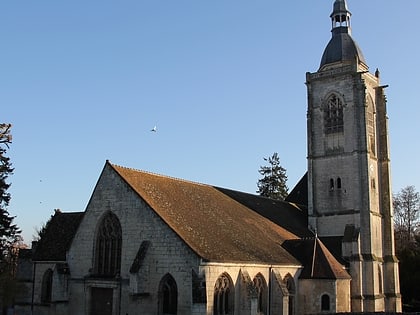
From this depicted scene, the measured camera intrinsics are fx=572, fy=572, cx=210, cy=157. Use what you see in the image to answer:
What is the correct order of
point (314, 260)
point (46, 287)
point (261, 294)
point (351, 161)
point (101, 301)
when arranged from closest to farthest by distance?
point (101, 301) → point (261, 294) → point (314, 260) → point (46, 287) → point (351, 161)

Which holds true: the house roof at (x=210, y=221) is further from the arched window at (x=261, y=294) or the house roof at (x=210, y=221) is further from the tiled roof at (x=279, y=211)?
the tiled roof at (x=279, y=211)

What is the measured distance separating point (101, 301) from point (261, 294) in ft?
28.9

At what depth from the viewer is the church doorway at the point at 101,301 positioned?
30.5 m

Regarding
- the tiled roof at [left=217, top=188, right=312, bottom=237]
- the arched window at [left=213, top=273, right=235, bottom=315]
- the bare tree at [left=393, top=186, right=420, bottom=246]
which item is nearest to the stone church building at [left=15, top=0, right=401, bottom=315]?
the arched window at [left=213, top=273, right=235, bottom=315]

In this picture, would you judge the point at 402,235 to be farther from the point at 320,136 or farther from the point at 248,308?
the point at 248,308

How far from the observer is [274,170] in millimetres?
77438

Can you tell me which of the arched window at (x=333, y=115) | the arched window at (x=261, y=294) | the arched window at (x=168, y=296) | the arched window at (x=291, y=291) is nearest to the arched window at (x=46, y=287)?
the arched window at (x=168, y=296)

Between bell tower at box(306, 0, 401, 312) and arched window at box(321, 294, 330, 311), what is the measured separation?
6773 millimetres

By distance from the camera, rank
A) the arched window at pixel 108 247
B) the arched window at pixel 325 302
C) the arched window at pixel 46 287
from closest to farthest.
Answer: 1. the arched window at pixel 108 247
2. the arched window at pixel 325 302
3. the arched window at pixel 46 287

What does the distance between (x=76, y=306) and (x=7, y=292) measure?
162 inches

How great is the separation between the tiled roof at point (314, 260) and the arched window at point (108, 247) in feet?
36.4

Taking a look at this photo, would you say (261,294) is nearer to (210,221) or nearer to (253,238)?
(253,238)

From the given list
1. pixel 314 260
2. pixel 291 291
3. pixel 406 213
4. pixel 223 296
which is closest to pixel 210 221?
pixel 223 296

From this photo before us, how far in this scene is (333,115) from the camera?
44.4m
